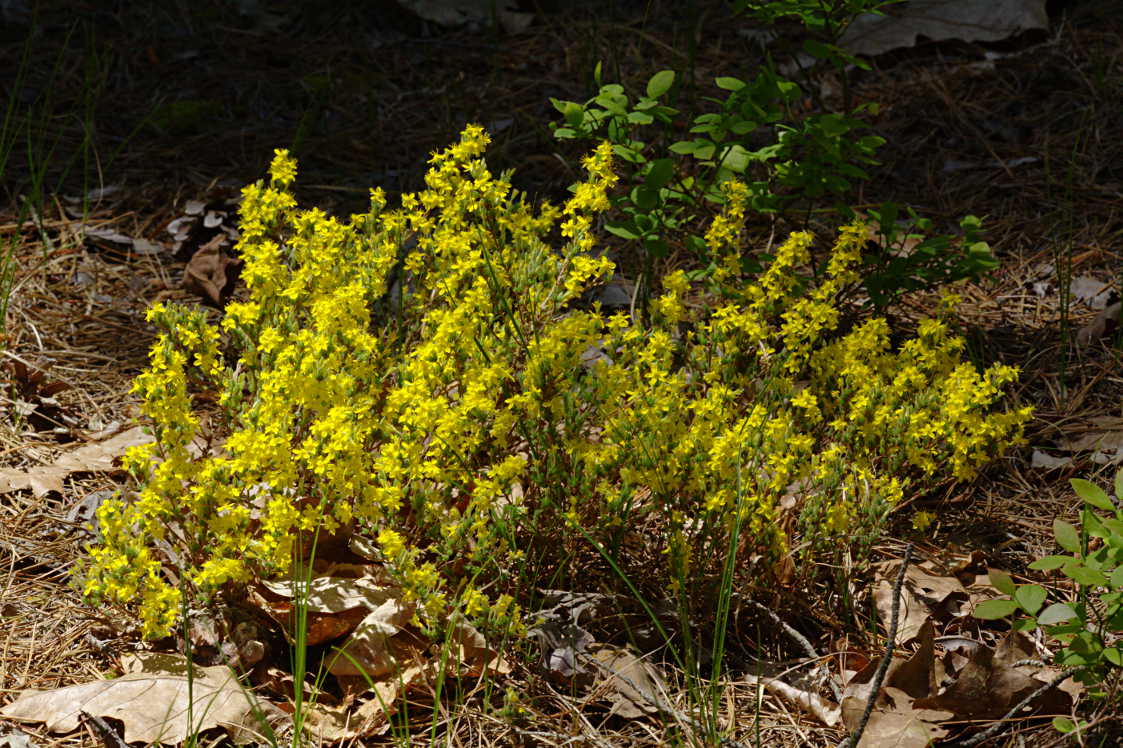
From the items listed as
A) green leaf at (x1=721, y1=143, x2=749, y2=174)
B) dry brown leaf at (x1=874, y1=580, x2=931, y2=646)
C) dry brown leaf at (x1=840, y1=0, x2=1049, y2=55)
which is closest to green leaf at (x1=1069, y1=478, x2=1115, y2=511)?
dry brown leaf at (x1=874, y1=580, x2=931, y2=646)

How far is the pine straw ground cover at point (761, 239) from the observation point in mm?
2389

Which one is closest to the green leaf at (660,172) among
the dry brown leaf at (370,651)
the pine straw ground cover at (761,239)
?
the pine straw ground cover at (761,239)

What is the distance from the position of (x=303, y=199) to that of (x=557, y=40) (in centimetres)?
171

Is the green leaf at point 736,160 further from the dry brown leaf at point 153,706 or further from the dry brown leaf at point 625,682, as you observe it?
the dry brown leaf at point 153,706

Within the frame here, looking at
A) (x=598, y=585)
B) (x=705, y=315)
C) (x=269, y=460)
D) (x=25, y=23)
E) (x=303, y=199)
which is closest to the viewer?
(x=269, y=460)

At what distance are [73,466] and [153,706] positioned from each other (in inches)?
40.4

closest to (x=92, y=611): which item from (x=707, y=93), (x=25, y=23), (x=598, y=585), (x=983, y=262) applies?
(x=598, y=585)

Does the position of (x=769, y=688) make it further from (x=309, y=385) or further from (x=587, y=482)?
(x=309, y=385)

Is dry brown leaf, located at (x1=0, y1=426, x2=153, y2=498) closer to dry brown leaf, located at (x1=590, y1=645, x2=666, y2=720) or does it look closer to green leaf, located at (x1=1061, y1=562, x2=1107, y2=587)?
dry brown leaf, located at (x1=590, y1=645, x2=666, y2=720)

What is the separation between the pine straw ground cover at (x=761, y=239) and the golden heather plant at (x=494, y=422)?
8.2 inches

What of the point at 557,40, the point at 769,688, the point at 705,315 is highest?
the point at 557,40

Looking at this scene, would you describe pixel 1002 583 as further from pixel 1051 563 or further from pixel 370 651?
pixel 370 651

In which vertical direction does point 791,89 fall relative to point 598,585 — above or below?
above

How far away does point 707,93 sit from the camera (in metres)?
4.62
